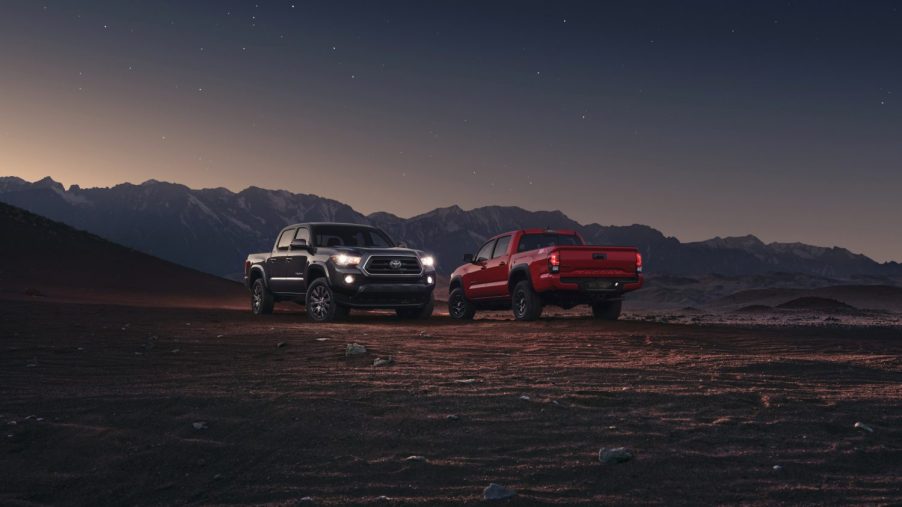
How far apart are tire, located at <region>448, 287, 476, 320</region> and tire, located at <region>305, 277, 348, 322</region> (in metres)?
3.48

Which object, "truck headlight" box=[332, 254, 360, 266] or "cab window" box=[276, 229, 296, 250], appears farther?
"cab window" box=[276, 229, 296, 250]

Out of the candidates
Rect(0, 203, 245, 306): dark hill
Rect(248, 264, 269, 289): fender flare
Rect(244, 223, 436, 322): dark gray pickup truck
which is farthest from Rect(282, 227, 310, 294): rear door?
Rect(0, 203, 245, 306): dark hill

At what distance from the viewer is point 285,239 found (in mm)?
19359

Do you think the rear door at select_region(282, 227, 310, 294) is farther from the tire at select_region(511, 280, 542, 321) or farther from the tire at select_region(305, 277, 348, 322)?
the tire at select_region(511, 280, 542, 321)

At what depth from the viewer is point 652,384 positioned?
8125 millimetres

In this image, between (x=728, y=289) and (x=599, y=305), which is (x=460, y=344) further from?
(x=728, y=289)

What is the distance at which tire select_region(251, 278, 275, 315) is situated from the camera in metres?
20.0

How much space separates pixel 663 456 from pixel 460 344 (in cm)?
720

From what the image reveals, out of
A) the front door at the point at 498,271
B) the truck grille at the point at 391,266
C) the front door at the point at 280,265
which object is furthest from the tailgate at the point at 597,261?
the front door at the point at 280,265

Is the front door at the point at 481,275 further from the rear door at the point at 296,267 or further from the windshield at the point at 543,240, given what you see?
the rear door at the point at 296,267

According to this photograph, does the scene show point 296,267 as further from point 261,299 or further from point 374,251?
point 261,299

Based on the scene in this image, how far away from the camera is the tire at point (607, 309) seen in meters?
17.7

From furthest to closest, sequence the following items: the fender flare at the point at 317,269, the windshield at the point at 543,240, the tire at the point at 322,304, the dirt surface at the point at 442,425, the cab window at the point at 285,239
→ the cab window at the point at 285,239, the windshield at the point at 543,240, the tire at the point at 322,304, the fender flare at the point at 317,269, the dirt surface at the point at 442,425

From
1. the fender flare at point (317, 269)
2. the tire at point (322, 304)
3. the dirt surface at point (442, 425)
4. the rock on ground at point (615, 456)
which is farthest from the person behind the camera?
the tire at point (322, 304)
